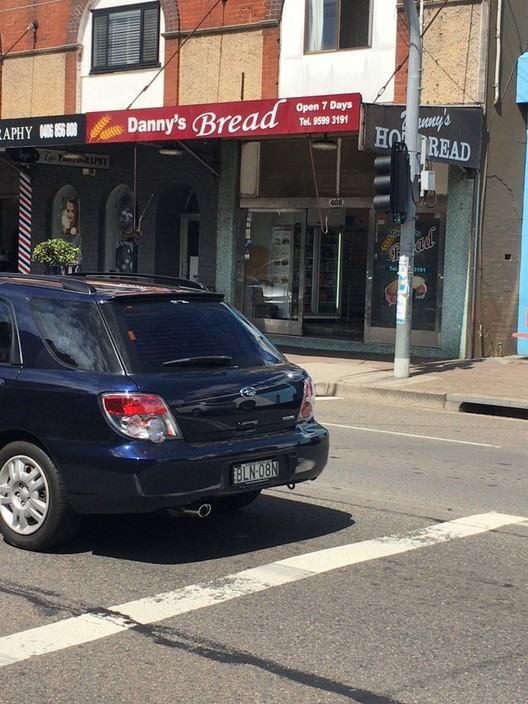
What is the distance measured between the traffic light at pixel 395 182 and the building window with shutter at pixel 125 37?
29.4 ft

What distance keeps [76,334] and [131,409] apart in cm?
70

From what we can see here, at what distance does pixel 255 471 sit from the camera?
21.0ft

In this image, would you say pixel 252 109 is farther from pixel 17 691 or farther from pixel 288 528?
pixel 17 691

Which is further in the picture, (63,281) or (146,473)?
(63,281)

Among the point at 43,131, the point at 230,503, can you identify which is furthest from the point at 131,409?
the point at 43,131

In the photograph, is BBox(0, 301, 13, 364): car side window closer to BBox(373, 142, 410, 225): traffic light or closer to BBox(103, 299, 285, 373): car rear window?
BBox(103, 299, 285, 373): car rear window

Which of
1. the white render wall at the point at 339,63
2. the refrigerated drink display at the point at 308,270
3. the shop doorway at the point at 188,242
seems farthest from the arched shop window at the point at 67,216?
the white render wall at the point at 339,63

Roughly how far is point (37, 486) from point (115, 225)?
1886cm

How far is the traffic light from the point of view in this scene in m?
15.3

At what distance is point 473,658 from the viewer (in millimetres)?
4746

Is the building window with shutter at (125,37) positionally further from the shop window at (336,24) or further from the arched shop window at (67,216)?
the shop window at (336,24)

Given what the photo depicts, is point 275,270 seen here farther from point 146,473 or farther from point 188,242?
point 146,473

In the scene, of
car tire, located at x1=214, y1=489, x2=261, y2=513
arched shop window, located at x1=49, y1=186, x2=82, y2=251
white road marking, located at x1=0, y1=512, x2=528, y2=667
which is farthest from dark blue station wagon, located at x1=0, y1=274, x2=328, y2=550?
arched shop window, located at x1=49, y1=186, x2=82, y2=251

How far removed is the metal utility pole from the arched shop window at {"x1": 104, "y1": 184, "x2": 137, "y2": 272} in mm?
9601
